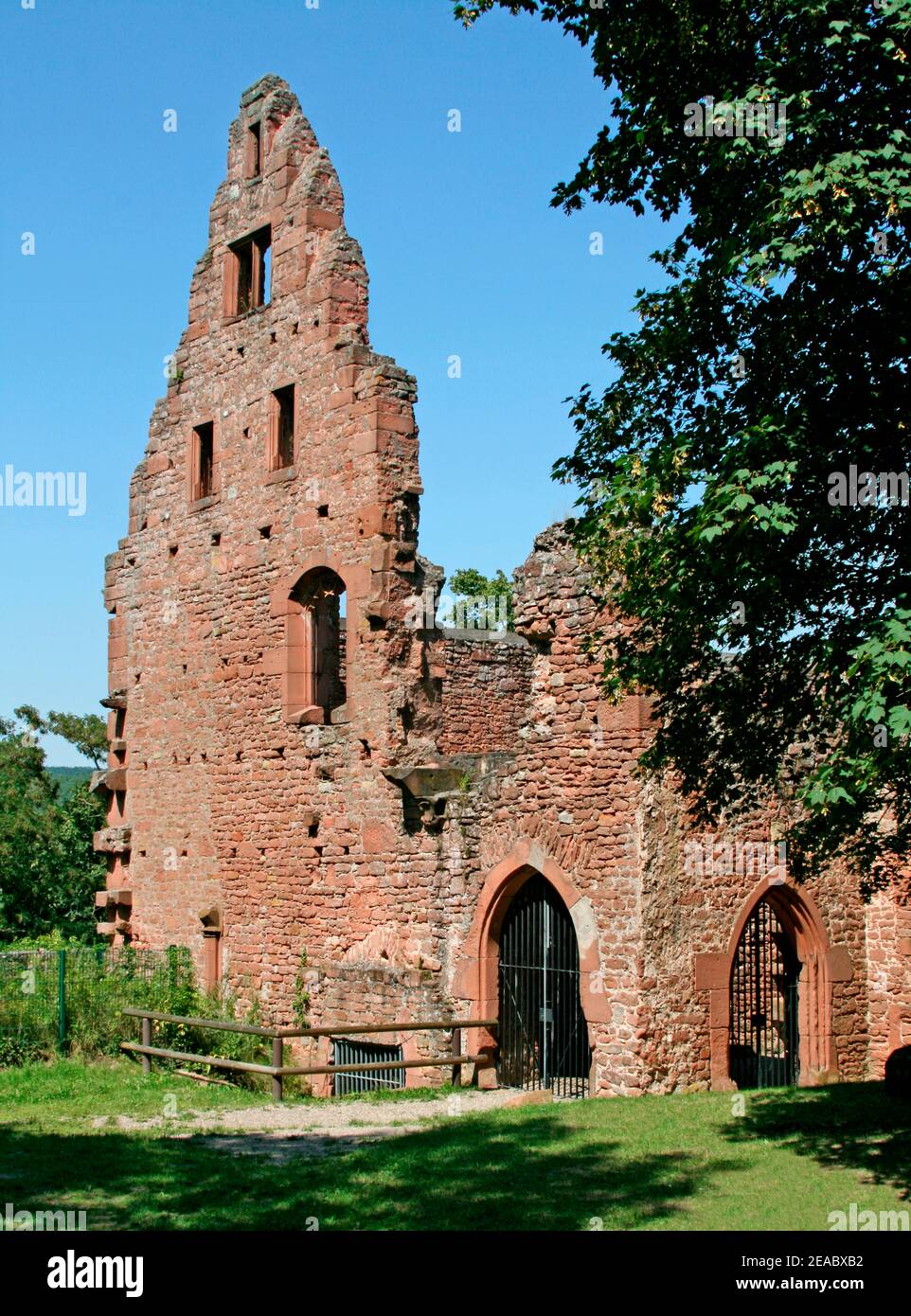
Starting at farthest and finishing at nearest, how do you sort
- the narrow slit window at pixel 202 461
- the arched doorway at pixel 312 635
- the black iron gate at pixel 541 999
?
the narrow slit window at pixel 202 461, the arched doorway at pixel 312 635, the black iron gate at pixel 541 999

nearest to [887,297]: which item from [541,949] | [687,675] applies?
[687,675]

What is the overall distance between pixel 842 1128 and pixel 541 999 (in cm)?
431

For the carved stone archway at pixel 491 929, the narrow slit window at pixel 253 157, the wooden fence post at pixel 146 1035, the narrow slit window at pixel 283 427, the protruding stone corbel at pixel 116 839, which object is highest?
the narrow slit window at pixel 253 157

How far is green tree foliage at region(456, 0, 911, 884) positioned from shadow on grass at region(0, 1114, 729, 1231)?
2637mm

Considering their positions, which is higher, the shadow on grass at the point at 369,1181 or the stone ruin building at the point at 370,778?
the stone ruin building at the point at 370,778

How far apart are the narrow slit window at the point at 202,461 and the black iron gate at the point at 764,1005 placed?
1032 cm

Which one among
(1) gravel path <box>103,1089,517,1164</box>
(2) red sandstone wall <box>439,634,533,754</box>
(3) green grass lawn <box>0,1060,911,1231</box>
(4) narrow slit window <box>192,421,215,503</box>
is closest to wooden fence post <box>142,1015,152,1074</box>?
(1) gravel path <box>103,1089,517,1164</box>

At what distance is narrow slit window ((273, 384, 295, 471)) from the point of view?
1933 cm

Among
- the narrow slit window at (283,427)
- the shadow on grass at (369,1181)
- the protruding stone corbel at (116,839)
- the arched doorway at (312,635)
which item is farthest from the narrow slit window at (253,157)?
the shadow on grass at (369,1181)

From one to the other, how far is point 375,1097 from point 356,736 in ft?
14.3

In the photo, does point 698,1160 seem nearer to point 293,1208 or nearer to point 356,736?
point 293,1208

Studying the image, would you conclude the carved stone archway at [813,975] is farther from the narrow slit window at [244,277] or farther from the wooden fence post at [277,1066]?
the narrow slit window at [244,277]

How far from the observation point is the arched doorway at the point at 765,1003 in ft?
48.9

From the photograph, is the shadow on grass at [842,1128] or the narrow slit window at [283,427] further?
the narrow slit window at [283,427]
